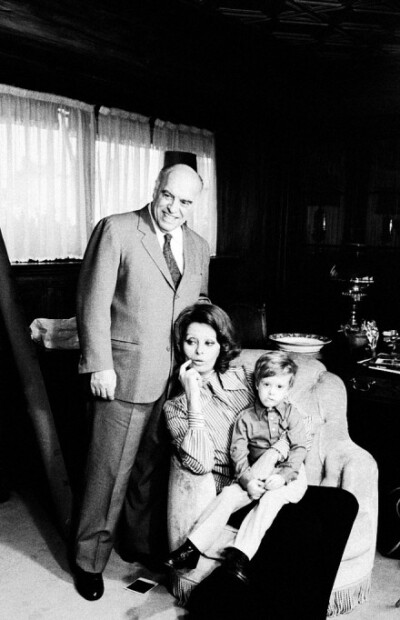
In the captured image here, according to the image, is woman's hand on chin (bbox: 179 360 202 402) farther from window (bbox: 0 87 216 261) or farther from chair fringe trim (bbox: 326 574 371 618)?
window (bbox: 0 87 216 261)

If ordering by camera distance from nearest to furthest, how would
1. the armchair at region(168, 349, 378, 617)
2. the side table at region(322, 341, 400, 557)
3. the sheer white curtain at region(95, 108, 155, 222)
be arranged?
the armchair at region(168, 349, 378, 617), the side table at region(322, 341, 400, 557), the sheer white curtain at region(95, 108, 155, 222)

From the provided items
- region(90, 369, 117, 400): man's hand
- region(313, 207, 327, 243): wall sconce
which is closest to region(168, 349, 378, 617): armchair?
region(90, 369, 117, 400): man's hand

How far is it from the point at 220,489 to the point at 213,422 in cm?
26

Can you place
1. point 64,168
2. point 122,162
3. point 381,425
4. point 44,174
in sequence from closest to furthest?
point 381,425, point 44,174, point 64,168, point 122,162

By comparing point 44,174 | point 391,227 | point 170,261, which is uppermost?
point 44,174

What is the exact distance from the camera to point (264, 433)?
2387mm

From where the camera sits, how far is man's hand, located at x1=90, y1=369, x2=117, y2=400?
7.78 ft

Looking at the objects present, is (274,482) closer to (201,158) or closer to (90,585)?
(90,585)

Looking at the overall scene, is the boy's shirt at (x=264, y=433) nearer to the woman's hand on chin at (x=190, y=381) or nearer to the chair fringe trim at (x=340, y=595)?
the woman's hand on chin at (x=190, y=381)

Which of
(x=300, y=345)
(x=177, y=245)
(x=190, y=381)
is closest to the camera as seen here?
(x=190, y=381)

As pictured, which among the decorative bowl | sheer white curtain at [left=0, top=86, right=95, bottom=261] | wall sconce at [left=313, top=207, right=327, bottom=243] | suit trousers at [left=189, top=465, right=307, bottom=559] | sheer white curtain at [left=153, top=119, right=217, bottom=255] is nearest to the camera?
suit trousers at [left=189, top=465, right=307, bottom=559]

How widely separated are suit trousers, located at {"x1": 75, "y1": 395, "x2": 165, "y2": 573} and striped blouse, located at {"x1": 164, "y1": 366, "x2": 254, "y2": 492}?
0.18m

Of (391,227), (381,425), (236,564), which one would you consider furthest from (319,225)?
(236,564)

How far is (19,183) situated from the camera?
4.63 m
